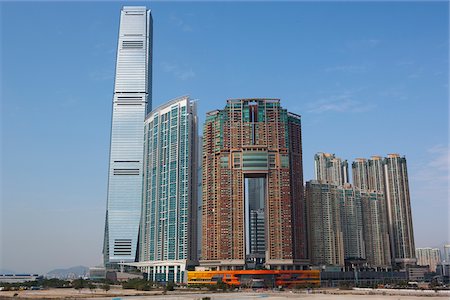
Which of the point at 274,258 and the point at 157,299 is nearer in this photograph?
the point at 157,299

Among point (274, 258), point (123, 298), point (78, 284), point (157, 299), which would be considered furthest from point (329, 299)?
point (78, 284)

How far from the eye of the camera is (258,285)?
190125mm

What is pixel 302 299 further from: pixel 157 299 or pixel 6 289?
pixel 6 289

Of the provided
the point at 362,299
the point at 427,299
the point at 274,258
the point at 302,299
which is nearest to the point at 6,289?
the point at 274,258

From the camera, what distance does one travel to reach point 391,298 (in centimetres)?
12694

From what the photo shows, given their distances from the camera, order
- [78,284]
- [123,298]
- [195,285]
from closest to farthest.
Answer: [123,298] < [78,284] < [195,285]

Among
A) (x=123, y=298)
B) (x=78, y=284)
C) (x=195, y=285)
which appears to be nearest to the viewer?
(x=123, y=298)

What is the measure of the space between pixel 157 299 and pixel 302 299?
130ft

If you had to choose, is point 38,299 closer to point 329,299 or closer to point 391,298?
point 329,299

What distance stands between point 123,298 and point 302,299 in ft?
168

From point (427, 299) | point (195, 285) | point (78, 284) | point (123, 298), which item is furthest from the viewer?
point (195, 285)

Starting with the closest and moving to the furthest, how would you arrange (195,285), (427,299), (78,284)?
(427,299) < (78,284) < (195,285)

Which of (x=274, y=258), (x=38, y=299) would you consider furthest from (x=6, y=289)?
(x=274, y=258)

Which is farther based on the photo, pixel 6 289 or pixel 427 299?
pixel 6 289
